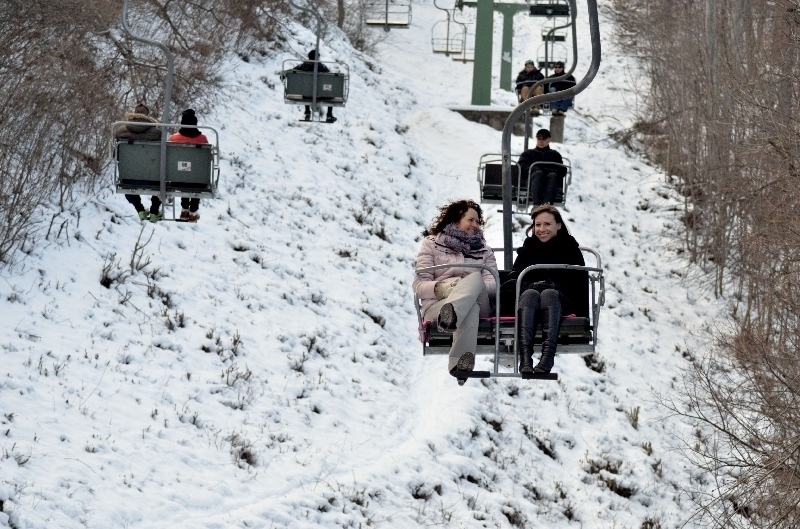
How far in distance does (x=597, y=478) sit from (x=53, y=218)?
8.47 meters

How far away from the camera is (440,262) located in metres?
10.2

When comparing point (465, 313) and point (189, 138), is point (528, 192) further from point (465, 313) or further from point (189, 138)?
point (465, 313)

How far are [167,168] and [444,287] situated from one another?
216 inches

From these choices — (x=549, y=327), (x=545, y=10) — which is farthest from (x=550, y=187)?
(x=545, y=10)

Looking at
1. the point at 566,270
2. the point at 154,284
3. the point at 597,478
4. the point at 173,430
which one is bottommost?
the point at 597,478

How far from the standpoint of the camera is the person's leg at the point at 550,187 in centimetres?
1769


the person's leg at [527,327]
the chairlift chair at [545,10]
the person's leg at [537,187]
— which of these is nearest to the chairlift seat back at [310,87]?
the person's leg at [537,187]

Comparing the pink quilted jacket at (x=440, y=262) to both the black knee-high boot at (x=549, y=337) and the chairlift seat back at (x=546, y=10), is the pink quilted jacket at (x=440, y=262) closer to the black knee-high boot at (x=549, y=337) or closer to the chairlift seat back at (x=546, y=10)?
the black knee-high boot at (x=549, y=337)

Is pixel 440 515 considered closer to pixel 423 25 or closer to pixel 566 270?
pixel 566 270

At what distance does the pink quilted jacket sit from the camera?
33.3 ft

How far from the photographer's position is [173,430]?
15.0 meters

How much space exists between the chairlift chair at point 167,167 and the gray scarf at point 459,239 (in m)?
4.94

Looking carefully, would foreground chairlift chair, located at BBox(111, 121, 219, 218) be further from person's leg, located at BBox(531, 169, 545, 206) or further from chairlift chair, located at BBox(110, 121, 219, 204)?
person's leg, located at BBox(531, 169, 545, 206)

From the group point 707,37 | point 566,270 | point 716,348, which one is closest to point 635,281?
point 716,348
